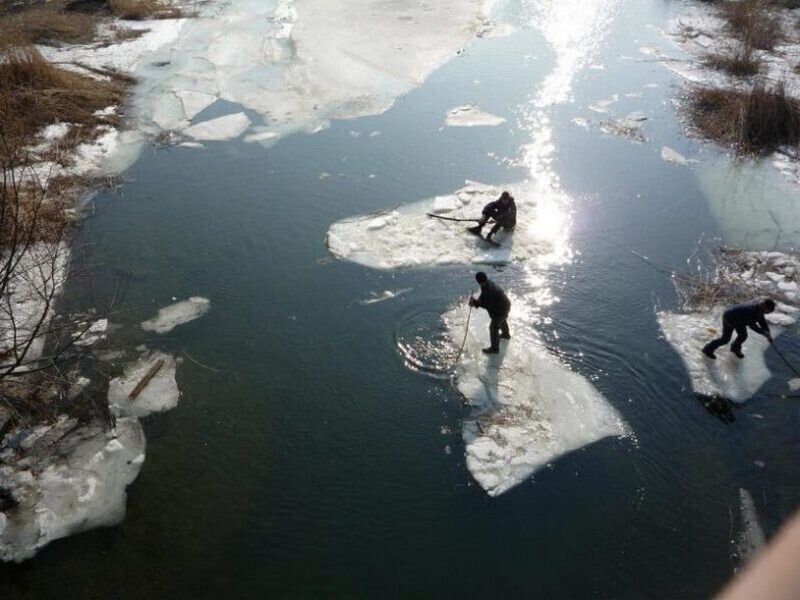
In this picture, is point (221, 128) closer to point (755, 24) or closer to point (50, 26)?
point (50, 26)

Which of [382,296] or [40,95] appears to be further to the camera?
[40,95]

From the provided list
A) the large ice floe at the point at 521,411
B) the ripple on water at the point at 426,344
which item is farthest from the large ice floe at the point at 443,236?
the large ice floe at the point at 521,411

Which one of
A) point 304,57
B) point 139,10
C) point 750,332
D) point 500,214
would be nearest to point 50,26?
point 139,10

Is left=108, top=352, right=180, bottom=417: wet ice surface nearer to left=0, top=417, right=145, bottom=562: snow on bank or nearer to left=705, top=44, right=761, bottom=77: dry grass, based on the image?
left=0, top=417, right=145, bottom=562: snow on bank

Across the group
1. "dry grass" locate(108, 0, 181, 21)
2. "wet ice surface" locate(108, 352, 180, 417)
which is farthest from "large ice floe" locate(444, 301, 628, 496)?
"dry grass" locate(108, 0, 181, 21)

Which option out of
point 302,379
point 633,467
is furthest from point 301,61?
point 633,467

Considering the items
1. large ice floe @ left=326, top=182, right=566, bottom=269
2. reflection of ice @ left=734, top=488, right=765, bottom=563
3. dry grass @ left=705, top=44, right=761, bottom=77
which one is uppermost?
dry grass @ left=705, top=44, right=761, bottom=77

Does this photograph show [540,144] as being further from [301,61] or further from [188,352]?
[188,352]
